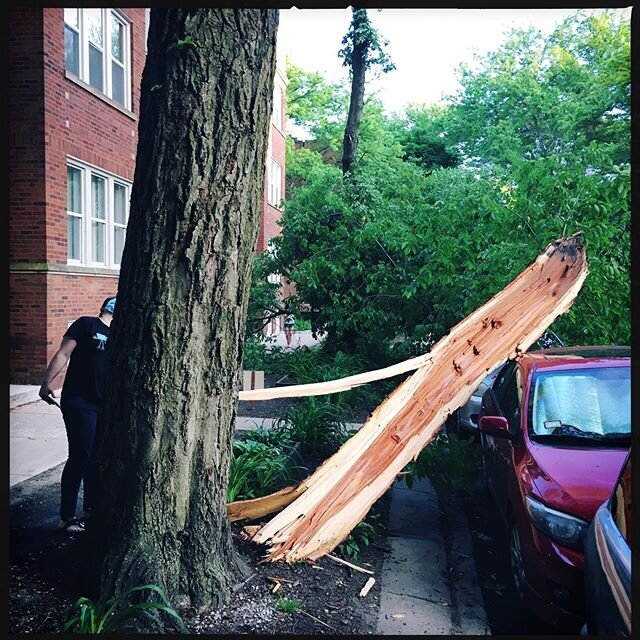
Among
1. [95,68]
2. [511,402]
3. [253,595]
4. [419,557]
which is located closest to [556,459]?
[511,402]

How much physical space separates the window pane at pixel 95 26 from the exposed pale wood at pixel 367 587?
12341 millimetres

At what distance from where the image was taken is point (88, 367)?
4926mm

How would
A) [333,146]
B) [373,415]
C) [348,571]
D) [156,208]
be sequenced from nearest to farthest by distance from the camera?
[156,208] → [348,571] → [373,415] → [333,146]

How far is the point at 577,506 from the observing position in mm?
3775

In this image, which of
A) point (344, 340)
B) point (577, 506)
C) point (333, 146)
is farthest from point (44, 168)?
point (333, 146)

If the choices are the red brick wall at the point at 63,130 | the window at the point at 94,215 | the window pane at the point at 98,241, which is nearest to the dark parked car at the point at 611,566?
the red brick wall at the point at 63,130

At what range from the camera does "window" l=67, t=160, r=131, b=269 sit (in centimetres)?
1276

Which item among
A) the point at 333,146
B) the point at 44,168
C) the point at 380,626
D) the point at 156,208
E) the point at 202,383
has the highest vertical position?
the point at 333,146

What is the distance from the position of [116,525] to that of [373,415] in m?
2.09

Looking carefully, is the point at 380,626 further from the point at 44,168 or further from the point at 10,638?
the point at 44,168

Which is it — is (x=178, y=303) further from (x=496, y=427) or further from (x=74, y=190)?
(x=74, y=190)

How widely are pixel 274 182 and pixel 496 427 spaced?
28282mm

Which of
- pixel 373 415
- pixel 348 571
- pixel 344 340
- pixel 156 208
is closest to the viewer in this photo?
pixel 156 208

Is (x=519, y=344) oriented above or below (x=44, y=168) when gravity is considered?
below
